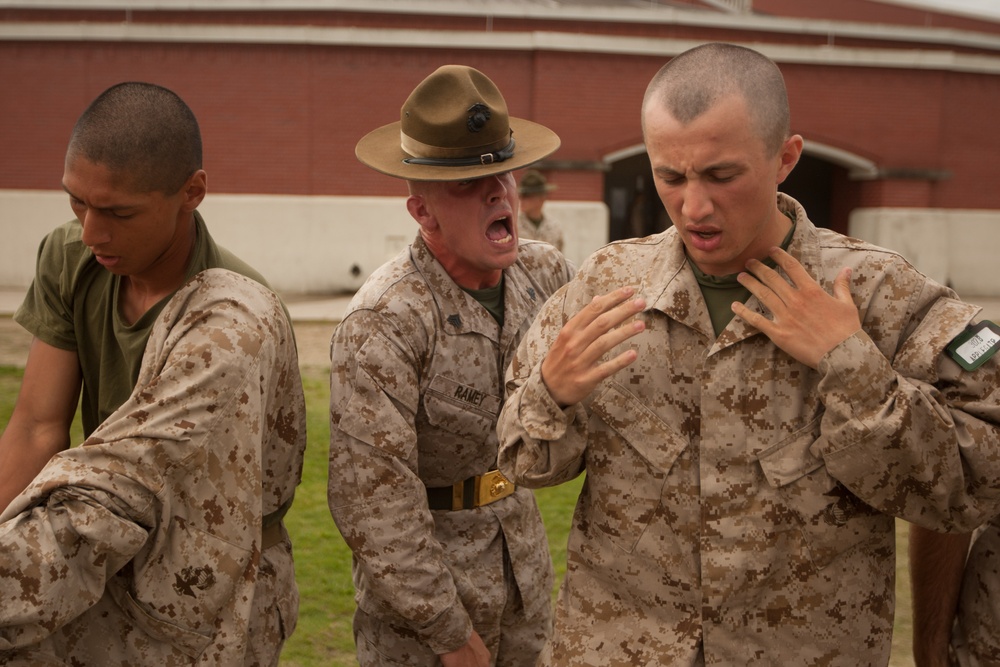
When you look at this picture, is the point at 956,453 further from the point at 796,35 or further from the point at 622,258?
the point at 796,35

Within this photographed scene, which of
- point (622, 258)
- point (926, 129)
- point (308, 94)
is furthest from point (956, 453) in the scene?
point (926, 129)

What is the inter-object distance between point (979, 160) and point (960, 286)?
2594mm

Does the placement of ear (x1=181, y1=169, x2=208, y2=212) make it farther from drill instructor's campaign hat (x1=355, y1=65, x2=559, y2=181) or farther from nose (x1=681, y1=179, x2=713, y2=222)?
nose (x1=681, y1=179, x2=713, y2=222)

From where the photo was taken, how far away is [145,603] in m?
2.36

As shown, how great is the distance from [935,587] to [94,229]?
2.22m

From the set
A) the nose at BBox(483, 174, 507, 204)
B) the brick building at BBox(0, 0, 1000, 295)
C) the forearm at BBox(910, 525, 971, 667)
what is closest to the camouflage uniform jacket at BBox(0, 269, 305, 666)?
the nose at BBox(483, 174, 507, 204)

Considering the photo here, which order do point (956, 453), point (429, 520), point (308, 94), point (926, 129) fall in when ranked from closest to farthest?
point (956, 453)
point (429, 520)
point (308, 94)
point (926, 129)

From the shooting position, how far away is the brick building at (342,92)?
1939 centimetres

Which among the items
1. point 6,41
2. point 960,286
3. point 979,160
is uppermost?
point 6,41

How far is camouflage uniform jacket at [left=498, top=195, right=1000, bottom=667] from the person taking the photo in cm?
209

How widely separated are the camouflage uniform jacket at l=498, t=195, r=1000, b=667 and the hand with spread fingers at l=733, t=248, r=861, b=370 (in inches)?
1.6

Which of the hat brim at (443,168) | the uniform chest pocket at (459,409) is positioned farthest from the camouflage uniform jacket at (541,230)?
→ the uniform chest pocket at (459,409)

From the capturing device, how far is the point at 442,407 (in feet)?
10.2

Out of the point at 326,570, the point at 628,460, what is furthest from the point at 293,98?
the point at 628,460
